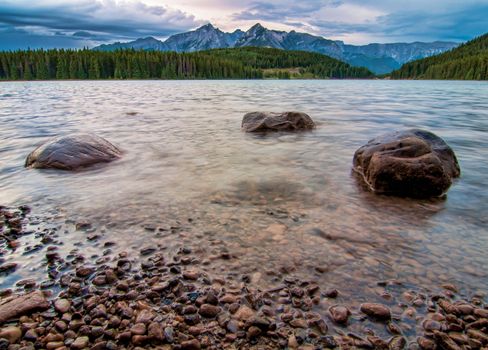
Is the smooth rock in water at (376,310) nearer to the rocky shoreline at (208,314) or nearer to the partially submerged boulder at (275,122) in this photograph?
the rocky shoreline at (208,314)

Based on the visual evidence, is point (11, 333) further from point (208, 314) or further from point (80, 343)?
point (208, 314)

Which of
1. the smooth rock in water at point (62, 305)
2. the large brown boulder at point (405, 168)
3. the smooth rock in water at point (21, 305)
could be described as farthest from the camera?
the large brown boulder at point (405, 168)

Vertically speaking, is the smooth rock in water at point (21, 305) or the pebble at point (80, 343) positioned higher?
the smooth rock in water at point (21, 305)

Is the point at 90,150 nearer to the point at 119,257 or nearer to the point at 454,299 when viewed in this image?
the point at 119,257

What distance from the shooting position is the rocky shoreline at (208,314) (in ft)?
10.5

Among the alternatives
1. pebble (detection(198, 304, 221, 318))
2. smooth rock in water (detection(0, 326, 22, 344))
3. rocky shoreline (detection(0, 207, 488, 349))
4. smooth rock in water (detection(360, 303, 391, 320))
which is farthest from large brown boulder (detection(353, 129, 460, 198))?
smooth rock in water (detection(0, 326, 22, 344))

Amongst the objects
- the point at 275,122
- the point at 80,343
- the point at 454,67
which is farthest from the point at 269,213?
the point at 454,67

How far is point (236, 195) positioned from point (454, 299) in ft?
14.6

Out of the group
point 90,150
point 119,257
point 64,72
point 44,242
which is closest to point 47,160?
point 90,150

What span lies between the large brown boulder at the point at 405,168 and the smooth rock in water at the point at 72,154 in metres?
7.63

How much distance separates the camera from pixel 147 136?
585 inches

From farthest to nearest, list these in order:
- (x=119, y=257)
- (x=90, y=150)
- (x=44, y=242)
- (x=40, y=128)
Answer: (x=40, y=128) → (x=90, y=150) → (x=44, y=242) → (x=119, y=257)

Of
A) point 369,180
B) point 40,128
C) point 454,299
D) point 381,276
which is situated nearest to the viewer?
point 454,299

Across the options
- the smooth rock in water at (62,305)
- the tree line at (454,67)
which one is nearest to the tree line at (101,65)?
the tree line at (454,67)
